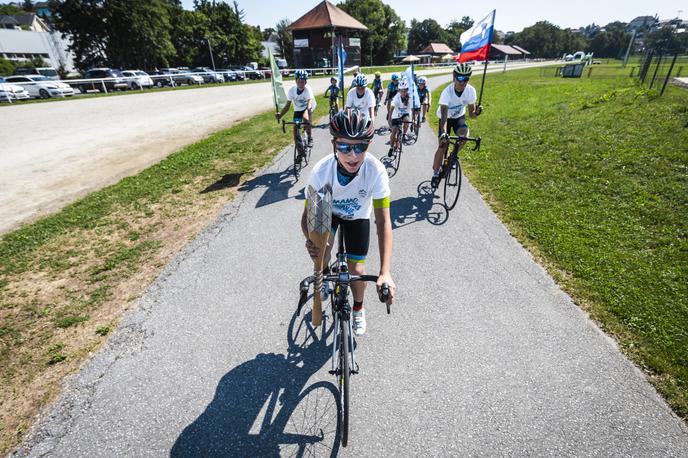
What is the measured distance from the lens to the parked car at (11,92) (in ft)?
81.1

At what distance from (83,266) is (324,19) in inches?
2619

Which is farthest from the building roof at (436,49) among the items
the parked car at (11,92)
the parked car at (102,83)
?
the parked car at (11,92)

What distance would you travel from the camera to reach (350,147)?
9.02 feet

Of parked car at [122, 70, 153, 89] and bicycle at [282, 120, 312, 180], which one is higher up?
parked car at [122, 70, 153, 89]

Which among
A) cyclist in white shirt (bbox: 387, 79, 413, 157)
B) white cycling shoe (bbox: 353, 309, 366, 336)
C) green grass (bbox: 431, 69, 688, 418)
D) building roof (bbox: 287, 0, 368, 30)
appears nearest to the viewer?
white cycling shoe (bbox: 353, 309, 366, 336)

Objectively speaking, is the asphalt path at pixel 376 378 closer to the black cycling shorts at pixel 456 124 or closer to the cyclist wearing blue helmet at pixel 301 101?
the black cycling shorts at pixel 456 124

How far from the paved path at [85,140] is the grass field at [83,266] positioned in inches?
50.8

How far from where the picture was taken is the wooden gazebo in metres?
58.9

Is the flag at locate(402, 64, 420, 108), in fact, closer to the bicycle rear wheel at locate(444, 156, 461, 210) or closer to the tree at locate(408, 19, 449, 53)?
the bicycle rear wheel at locate(444, 156, 461, 210)

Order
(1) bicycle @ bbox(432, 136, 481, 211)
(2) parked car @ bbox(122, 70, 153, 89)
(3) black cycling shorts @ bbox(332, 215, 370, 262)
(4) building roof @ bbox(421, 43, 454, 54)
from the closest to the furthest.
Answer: (3) black cycling shorts @ bbox(332, 215, 370, 262), (1) bicycle @ bbox(432, 136, 481, 211), (2) parked car @ bbox(122, 70, 153, 89), (4) building roof @ bbox(421, 43, 454, 54)

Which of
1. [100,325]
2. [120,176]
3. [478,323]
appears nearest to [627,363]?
[478,323]

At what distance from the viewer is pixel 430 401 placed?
3.18m

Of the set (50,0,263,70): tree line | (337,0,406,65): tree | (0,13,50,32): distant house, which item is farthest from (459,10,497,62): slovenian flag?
(0,13,50,32): distant house

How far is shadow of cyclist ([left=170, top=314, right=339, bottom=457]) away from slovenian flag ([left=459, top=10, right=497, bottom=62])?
8.40m
